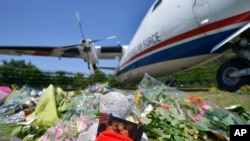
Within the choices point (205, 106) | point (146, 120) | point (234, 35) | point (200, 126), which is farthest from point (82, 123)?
point (234, 35)

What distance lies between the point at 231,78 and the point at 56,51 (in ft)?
37.7

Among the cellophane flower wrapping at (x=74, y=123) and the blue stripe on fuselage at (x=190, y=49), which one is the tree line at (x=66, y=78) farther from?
the cellophane flower wrapping at (x=74, y=123)

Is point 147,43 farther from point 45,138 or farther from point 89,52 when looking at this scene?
point 45,138

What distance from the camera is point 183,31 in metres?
7.64

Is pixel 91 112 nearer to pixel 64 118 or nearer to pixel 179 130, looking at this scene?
pixel 64 118

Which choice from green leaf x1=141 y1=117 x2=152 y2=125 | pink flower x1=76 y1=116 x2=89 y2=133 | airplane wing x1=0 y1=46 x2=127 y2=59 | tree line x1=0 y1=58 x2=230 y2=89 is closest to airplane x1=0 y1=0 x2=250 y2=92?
green leaf x1=141 y1=117 x2=152 y2=125

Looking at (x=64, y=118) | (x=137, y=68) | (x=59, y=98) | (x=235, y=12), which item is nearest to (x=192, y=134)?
(x=64, y=118)

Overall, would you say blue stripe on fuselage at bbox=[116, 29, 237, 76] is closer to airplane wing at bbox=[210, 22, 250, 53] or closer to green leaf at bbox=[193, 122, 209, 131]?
airplane wing at bbox=[210, 22, 250, 53]

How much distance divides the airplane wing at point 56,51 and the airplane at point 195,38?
6916 millimetres

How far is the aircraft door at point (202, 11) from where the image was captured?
688cm

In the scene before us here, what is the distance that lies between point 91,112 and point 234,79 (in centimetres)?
485

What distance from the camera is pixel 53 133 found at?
8.73 feet

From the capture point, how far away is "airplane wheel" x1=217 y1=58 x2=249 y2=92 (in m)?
6.86

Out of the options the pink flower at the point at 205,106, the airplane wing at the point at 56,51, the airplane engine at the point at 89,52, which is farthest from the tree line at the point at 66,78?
the pink flower at the point at 205,106
